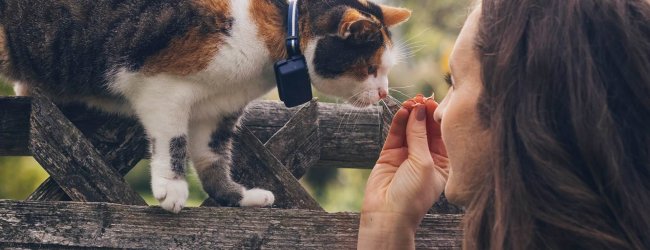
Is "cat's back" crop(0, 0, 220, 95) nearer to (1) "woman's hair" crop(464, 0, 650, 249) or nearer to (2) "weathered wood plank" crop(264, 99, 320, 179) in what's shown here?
(2) "weathered wood plank" crop(264, 99, 320, 179)

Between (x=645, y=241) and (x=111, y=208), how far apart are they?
796 millimetres

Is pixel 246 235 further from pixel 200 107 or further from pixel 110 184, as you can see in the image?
pixel 200 107

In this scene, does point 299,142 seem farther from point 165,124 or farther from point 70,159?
point 70,159

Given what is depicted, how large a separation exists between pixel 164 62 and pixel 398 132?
2.06 ft

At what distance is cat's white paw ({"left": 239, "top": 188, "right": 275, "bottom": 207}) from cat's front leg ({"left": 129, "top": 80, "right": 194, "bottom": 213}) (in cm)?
13

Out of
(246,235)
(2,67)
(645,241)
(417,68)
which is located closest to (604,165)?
(645,241)

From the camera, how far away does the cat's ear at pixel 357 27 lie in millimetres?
1947

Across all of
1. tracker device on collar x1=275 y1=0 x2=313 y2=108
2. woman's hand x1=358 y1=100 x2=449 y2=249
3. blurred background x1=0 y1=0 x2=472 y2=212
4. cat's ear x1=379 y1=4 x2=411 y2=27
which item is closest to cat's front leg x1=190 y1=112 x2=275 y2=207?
tracker device on collar x1=275 y1=0 x2=313 y2=108

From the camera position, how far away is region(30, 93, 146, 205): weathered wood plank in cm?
134

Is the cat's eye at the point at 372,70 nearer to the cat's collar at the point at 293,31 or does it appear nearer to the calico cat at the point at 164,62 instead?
the calico cat at the point at 164,62

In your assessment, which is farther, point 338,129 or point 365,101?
point 365,101

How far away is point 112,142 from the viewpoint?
1485 millimetres

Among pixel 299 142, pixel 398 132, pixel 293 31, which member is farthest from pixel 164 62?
pixel 398 132

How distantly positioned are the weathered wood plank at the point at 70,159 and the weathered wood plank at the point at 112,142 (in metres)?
0.04
